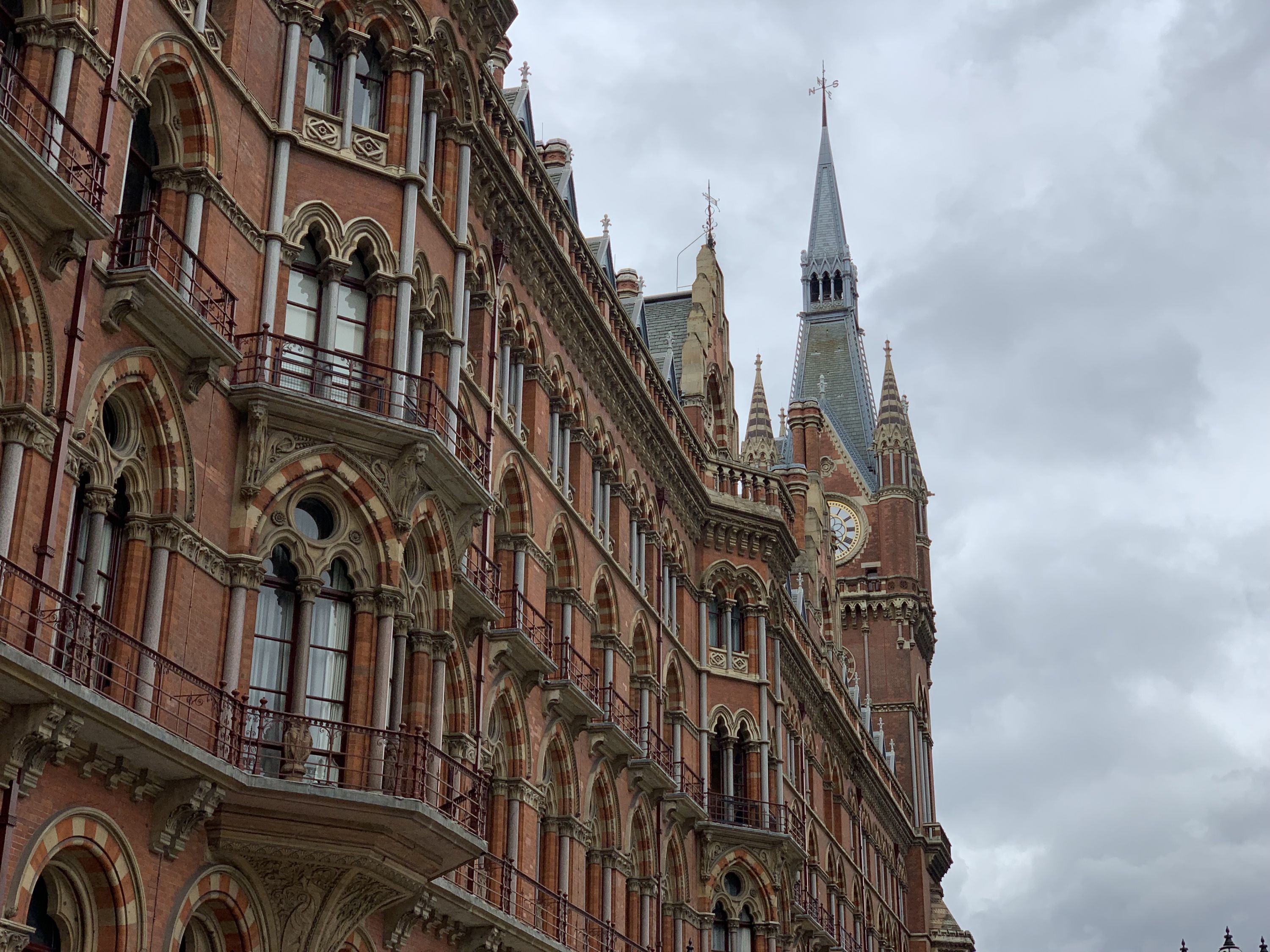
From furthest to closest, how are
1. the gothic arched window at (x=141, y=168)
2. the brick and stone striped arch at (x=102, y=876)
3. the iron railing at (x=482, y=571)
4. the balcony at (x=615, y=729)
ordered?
the balcony at (x=615, y=729) < the iron railing at (x=482, y=571) < the gothic arched window at (x=141, y=168) < the brick and stone striped arch at (x=102, y=876)

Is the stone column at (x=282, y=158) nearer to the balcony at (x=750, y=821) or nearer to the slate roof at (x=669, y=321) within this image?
the balcony at (x=750, y=821)

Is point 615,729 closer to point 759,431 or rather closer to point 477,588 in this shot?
point 477,588

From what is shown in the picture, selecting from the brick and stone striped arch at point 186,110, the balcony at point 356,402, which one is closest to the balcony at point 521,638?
the balcony at point 356,402

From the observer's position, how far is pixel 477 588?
3114 cm

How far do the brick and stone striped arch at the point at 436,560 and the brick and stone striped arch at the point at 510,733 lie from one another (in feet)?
17.4

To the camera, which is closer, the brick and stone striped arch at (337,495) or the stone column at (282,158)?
the brick and stone striped arch at (337,495)

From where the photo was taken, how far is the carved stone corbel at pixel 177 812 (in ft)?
73.2

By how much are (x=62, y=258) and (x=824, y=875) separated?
42.9 m

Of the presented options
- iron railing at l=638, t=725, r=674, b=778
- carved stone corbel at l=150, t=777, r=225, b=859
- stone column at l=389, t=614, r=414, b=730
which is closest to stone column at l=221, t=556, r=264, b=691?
carved stone corbel at l=150, t=777, r=225, b=859

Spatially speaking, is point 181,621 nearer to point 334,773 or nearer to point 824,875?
point 334,773

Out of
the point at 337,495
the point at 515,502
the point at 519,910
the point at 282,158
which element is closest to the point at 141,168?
the point at 282,158

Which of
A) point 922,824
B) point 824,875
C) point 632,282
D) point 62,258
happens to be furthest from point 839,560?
point 62,258

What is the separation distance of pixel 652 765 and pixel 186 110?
20426 mm

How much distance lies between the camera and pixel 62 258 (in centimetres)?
2164
